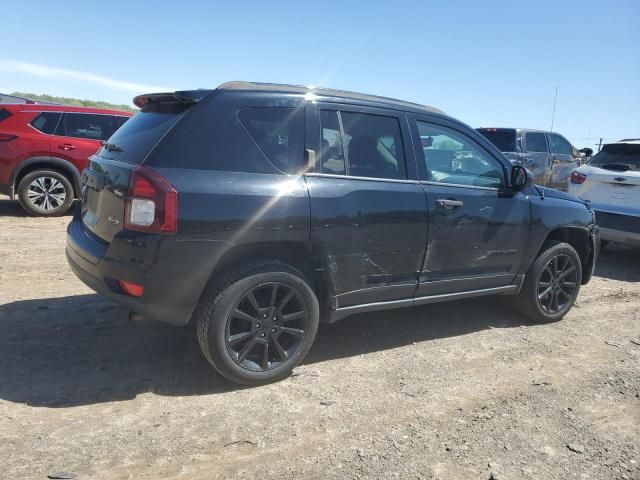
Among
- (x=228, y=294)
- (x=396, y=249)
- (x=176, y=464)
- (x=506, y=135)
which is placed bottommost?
(x=176, y=464)

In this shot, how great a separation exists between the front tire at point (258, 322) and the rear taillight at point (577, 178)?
18.7 ft

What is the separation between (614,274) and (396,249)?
15.6ft

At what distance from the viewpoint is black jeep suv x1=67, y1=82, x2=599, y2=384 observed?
9.86 feet

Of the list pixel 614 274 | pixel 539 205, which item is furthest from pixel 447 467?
pixel 614 274

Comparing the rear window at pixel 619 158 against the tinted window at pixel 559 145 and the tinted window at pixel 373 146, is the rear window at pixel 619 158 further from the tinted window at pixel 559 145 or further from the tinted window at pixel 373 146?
the tinted window at pixel 559 145

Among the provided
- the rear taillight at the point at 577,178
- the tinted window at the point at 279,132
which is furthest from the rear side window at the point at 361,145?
the rear taillight at the point at 577,178

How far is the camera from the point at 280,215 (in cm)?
321

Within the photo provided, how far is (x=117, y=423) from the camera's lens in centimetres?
286

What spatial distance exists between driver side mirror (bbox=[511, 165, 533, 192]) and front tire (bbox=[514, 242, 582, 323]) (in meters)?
0.78

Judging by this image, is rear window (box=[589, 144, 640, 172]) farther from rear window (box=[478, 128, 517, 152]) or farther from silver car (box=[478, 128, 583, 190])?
rear window (box=[478, 128, 517, 152])

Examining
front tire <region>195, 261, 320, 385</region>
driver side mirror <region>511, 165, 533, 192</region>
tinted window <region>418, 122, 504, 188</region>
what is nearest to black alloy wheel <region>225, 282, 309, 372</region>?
front tire <region>195, 261, 320, 385</region>

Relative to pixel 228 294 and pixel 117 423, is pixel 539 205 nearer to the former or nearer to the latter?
pixel 228 294

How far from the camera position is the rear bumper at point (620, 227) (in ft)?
21.9

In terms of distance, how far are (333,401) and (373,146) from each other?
1.83m
